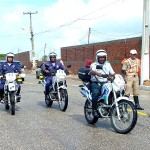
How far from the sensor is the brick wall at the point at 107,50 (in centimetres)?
2798

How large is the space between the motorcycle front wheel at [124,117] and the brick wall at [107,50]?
63.1 feet

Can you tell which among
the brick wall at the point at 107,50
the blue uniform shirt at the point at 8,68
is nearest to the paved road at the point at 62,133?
the blue uniform shirt at the point at 8,68

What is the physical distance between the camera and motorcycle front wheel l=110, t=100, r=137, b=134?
24.7 ft

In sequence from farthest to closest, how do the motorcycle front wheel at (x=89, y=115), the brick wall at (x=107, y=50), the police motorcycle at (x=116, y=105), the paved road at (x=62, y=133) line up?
1. the brick wall at (x=107, y=50)
2. the motorcycle front wheel at (x=89, y=115)
3. the police motorcycle at (x=116, y=105)
4. the paved road at (x=62, y=133)

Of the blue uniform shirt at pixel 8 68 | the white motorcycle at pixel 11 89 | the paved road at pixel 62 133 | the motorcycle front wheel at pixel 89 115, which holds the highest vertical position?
the blue uniform shirt at pixel 8 68

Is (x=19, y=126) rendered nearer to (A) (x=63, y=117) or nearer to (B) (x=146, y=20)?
(A) (x=63, y=117)

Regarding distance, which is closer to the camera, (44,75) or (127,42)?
(44,75)

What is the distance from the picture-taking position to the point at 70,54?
42.8m

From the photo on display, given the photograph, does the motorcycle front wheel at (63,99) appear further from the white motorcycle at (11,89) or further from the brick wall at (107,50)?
the brick wall at (107,50)

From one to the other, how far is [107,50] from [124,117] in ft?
81.1

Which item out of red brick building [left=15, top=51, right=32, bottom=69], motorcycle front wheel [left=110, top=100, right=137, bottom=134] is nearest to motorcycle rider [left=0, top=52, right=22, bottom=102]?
motorcycle front wheel [left=110, top=100, right=137, bottom=134]

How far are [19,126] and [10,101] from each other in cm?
199

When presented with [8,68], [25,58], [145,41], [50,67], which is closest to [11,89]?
[8,68]

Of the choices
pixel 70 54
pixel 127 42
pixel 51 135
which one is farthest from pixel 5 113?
pixel 70 54
